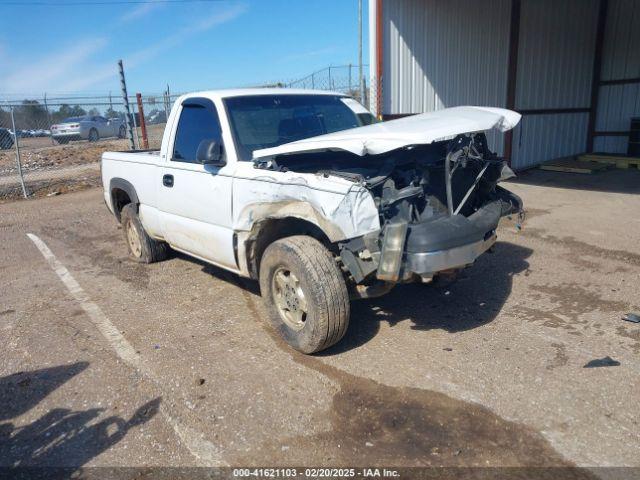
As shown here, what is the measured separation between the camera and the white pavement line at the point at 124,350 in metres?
2.94

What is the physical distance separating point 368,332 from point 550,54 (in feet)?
40.4

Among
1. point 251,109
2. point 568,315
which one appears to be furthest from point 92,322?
point 568,315

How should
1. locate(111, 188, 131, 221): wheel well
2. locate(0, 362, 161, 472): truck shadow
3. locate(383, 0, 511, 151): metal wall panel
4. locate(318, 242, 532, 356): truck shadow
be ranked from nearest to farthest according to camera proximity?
locate(0, 362, 161, 472): truck shadow
locate(318, 242, 532, 356): truck shadow
locate(111, 188, 131, 221): wheel well
locate(383, 0, 511, 151): metal wall panel

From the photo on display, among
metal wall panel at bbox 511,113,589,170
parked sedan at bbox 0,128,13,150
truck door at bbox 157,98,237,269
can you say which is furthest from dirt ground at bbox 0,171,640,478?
parked sedan at bbox 0,128,13,150

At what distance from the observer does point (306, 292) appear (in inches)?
145

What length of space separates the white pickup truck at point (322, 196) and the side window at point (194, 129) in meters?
0.02

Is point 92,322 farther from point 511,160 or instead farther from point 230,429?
point 511,160

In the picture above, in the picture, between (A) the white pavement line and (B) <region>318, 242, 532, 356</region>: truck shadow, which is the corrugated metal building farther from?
(A) the white pavement line

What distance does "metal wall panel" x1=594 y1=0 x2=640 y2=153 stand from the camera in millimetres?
14109

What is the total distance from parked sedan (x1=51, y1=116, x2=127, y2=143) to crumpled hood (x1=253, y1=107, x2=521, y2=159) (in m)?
20.1

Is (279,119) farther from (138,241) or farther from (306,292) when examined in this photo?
(138,241)

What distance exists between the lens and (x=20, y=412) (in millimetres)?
3410

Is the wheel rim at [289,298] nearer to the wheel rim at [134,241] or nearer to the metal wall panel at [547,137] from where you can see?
the wheel rim at [134,241]

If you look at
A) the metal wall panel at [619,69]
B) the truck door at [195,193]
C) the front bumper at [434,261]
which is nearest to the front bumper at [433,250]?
the front bumper at [434,261]
